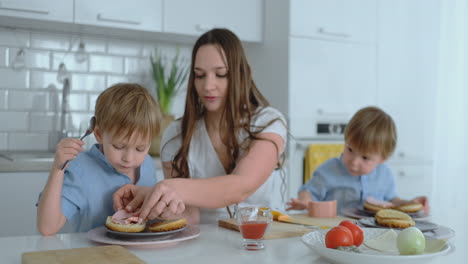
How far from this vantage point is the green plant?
11.1 feet

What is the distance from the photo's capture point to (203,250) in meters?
1.19

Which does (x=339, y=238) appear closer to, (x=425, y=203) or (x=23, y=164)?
(x=425, y=203)

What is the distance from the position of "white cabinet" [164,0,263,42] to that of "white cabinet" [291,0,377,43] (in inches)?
12.0

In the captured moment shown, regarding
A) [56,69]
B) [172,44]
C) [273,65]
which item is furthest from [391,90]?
[56,69]

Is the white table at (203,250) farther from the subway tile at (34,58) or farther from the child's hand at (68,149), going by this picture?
the subway tile at (34,58)

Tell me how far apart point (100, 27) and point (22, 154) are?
89 cm

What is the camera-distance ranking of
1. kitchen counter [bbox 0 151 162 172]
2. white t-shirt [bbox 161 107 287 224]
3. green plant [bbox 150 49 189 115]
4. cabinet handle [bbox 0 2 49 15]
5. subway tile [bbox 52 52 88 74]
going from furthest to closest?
green plant [bbox 150 49 189 115]
subway tile [bbox 52 52 88 74]
cabinet handle [bbox 0 2 49 15]
kitchen counter [bbox 0 151 162 172]
white t-shirt [bbox 161 107 287 224]

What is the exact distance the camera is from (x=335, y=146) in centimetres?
343

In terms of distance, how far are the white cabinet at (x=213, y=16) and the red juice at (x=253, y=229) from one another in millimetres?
2206

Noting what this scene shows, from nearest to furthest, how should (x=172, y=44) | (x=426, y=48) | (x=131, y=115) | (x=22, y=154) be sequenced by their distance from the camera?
(x=131, y=115) < (x=22, y=154) < (x=172, y=44) < (x=426, y=48)

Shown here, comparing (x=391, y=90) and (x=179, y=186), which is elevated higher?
(x=391, y=90)

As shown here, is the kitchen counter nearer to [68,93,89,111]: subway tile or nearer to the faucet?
the faucet

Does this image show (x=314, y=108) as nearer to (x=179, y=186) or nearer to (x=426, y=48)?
(x=426, y=48)

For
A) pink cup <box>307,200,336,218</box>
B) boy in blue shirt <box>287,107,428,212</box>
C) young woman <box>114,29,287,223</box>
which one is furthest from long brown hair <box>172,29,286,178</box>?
boy in blue shirt <box>287,107,428,212</box>
